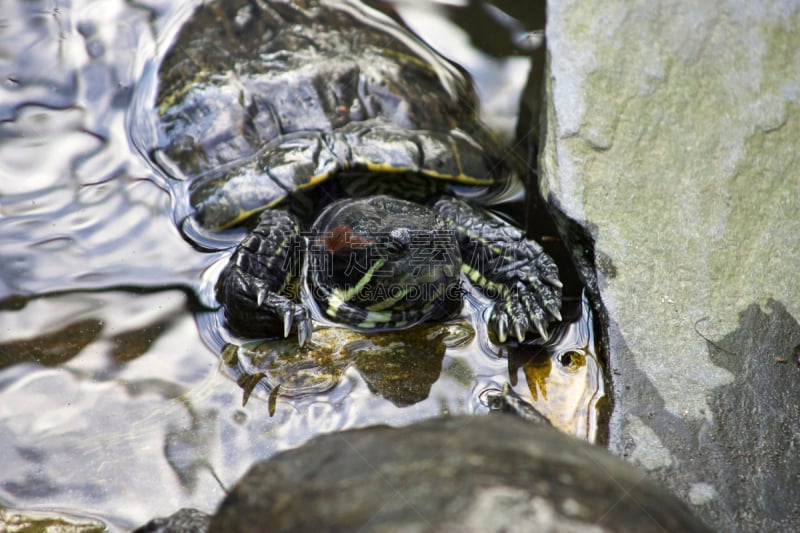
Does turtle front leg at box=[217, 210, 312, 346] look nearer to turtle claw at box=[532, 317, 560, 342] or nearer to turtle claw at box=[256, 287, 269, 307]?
turtle claw at box=[256, 287, 269, 307]

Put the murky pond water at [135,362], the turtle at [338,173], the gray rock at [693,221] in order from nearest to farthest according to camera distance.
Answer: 1. the gray rock at [693,221]
2. the murky pond water at [135,362]
3. the turtle at [338,173]

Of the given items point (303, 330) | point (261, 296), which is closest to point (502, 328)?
point (303, 330)

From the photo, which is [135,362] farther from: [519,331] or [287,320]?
[519,331]

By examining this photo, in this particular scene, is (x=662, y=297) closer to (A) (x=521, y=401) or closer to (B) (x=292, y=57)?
(A) (x=521, y=401)

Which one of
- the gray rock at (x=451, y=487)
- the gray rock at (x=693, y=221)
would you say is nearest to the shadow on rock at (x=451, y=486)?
the gray rock at (x=451, y=487)

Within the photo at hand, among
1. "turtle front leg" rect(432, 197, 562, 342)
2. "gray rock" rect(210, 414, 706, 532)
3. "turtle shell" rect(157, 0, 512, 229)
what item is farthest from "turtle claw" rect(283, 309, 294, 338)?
"gray rock" rect(210, 414, 706, 532)

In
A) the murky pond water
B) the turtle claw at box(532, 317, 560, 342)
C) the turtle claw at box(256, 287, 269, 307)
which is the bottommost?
the murky pond water

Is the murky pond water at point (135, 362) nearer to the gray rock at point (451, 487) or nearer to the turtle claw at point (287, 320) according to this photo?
the turtle claw at point (287, 320)
